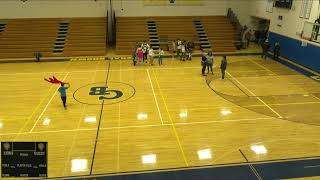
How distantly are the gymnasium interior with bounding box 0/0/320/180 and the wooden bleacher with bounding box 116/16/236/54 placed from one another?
10 centimetres

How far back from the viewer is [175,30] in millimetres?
23469

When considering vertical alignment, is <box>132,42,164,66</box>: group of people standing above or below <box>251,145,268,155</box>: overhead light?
above

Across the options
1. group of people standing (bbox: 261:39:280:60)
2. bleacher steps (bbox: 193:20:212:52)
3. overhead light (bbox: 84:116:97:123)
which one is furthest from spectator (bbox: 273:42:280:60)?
overhead light (bbox: 84:116:97:123)

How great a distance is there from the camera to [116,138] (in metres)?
9.98

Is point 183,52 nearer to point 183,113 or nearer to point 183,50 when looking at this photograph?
point 183,50

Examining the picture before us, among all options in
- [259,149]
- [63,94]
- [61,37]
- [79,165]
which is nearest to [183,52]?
[61,37]

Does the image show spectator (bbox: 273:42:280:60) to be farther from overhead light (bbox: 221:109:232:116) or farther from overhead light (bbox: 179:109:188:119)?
overhead light (bbox: 179:109:188:119)

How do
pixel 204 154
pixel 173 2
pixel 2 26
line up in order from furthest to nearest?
1. pixel 173 2
2. pixel 2 26
3. pixel 204 154

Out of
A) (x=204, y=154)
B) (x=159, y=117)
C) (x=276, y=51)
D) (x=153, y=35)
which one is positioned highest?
(x=153, y=35)

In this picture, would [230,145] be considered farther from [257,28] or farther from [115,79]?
[257,28]

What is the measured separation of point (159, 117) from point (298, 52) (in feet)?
38.7

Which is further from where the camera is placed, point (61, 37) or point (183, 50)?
point (61, 37)

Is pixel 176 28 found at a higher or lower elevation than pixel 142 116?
higher
